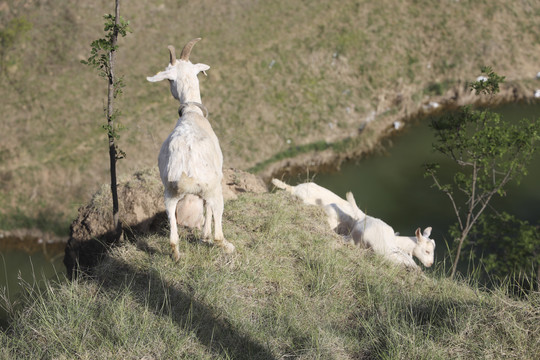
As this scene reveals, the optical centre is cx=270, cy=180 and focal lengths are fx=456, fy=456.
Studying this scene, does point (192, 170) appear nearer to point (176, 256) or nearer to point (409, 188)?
point (176, 256)

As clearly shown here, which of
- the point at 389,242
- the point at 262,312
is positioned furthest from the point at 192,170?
the point at 389,242

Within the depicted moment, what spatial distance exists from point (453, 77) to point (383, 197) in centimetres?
771

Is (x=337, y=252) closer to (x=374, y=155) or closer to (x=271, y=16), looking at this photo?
(x=374, y=155)

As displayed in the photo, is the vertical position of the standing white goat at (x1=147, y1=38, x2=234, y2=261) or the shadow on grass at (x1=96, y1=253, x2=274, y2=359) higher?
the standing white goat at (x1=147, y1=38, x2=234, y2=261)

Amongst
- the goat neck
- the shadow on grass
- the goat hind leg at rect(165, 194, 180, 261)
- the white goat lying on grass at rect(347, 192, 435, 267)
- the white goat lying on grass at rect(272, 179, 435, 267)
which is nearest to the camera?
the shadow on grass

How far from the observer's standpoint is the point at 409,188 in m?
13.0

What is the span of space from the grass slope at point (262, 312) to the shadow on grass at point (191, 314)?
0.01m

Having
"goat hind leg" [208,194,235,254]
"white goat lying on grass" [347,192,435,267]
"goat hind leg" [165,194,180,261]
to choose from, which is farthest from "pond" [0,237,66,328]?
"white goat lying on grass" [347,192,435,267]

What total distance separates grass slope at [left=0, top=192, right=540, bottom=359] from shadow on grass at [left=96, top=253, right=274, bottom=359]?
0.04ft

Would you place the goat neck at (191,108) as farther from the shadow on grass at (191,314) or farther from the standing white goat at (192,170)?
the shadow on grass at (191,314)

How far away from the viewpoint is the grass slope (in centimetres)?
383

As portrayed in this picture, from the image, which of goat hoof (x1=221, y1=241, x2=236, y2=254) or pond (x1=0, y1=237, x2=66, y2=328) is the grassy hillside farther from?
goat hoof (x1=221, y1=241, x2=236, y2=254)

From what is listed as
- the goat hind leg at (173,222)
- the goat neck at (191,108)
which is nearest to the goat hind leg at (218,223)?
the goat hind leg at (173,222)

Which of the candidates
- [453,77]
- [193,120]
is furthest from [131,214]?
[453,77]
